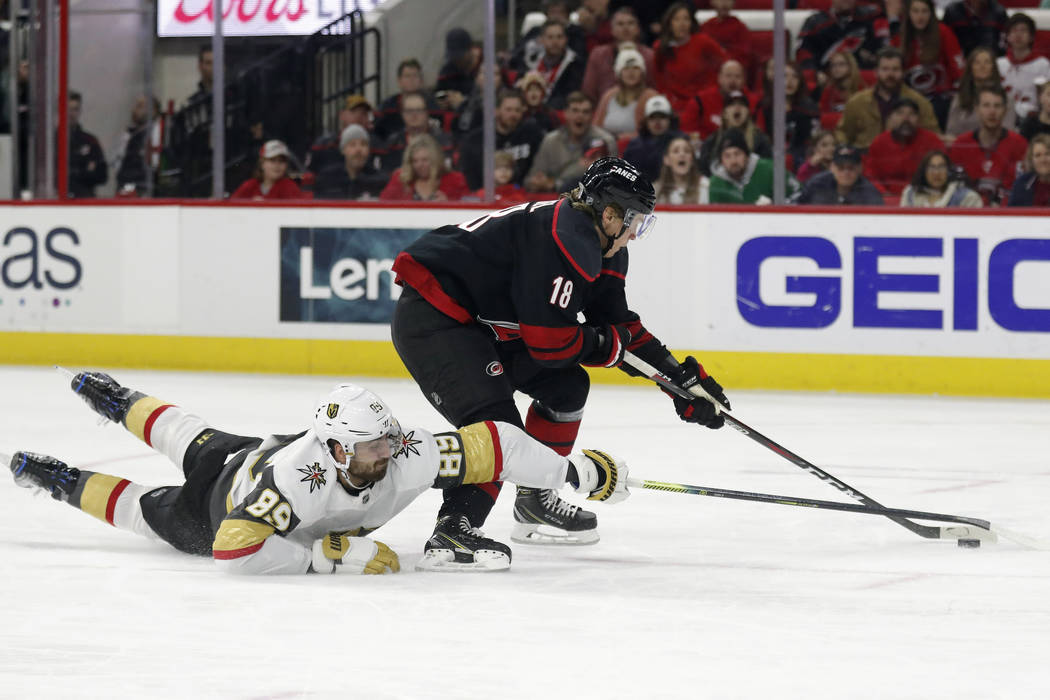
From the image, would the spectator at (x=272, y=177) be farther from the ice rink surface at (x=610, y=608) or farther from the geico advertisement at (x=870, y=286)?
the ice rink surface at (x=610, y=608)

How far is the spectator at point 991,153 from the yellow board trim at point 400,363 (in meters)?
0.81

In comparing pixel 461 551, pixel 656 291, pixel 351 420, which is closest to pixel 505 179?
pixel 656 291

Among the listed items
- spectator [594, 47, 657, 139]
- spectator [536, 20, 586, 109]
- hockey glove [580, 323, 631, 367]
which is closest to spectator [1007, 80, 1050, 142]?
spectator [594, 47, 657, 139]

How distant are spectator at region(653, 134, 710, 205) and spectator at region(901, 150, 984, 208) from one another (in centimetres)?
103

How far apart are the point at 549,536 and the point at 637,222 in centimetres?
94

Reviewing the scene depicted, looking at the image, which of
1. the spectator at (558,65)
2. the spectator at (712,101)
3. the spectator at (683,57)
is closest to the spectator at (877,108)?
the spectator at (712,101)

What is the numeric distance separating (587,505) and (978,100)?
3.67 meters

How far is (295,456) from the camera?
3.69 m

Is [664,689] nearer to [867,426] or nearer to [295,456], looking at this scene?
[295,456]

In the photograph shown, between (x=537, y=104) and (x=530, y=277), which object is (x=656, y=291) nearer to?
(x=537, y=104)

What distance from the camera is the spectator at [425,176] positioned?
26.9 ft

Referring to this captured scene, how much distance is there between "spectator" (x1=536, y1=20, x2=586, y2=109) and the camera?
822 centimetres

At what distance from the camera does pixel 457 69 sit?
8117 millimetres

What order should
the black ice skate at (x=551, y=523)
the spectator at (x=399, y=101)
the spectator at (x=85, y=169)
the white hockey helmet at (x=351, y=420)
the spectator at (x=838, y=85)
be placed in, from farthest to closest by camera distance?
the spectator at (x=85, y=169), the spectator at (x=399, y=101), the spectator at (x=838, y=85), the black ice skate at (x=551, y=523), the white hockey helmet at (x=351, y=420)
